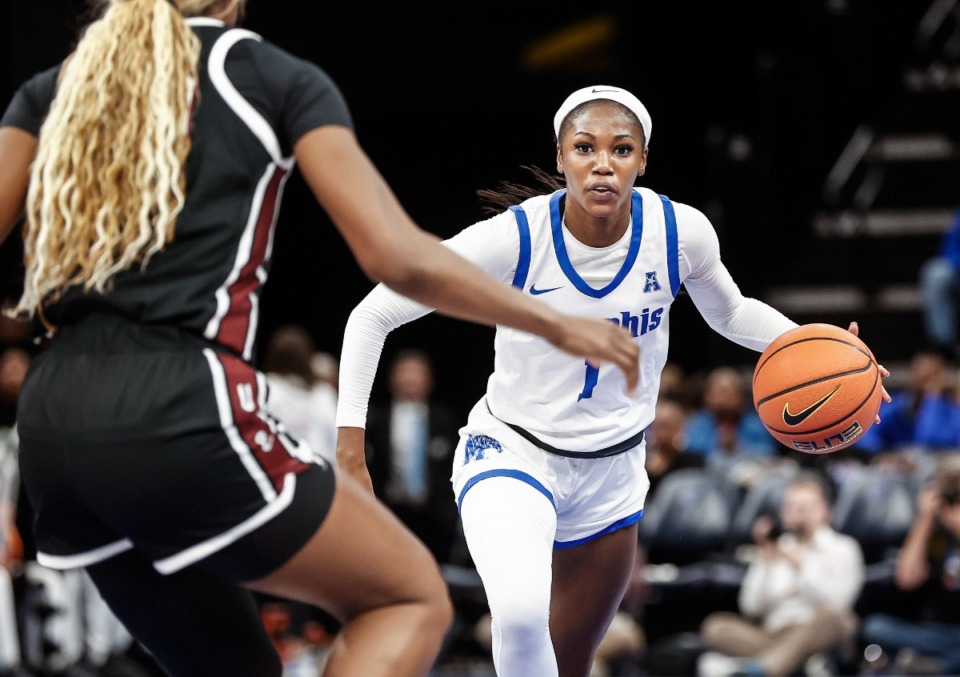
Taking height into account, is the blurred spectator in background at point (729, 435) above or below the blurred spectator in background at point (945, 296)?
below

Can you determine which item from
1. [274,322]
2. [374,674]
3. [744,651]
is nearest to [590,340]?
[374,674]

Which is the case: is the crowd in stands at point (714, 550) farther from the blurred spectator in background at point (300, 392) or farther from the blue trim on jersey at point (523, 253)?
the blue trim on jersey at point (523, 253)

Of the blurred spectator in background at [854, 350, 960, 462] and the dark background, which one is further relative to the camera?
the dark background

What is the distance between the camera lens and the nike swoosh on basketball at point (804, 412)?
4.54 meters

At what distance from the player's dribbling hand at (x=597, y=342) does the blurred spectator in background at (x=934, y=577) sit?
6.46 metres

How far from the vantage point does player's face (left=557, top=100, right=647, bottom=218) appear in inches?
170

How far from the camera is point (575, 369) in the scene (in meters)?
4.45

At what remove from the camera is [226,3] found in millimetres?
2941

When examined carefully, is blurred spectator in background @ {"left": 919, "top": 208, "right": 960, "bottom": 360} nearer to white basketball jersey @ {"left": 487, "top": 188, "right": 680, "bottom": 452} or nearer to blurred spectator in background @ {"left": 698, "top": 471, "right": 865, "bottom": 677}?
blurred spectator in background @ {"left": 698, "top": 471, "right": 865, "bottom": 677}

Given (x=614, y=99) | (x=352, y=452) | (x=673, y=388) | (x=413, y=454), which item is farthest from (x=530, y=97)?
(x=352, y=452)

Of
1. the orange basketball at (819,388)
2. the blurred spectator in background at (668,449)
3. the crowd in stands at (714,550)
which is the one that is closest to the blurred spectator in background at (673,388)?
the crowd in stands at (714,550)

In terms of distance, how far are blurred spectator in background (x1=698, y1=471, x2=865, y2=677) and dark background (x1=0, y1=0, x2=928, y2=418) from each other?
4598 millimetres

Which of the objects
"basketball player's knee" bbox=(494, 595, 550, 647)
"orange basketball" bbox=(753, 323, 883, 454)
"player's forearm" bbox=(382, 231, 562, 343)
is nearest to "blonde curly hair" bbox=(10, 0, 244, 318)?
"player's forearm" bbox=(382, 231, 562, 343)

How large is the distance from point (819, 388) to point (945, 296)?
763 cm
